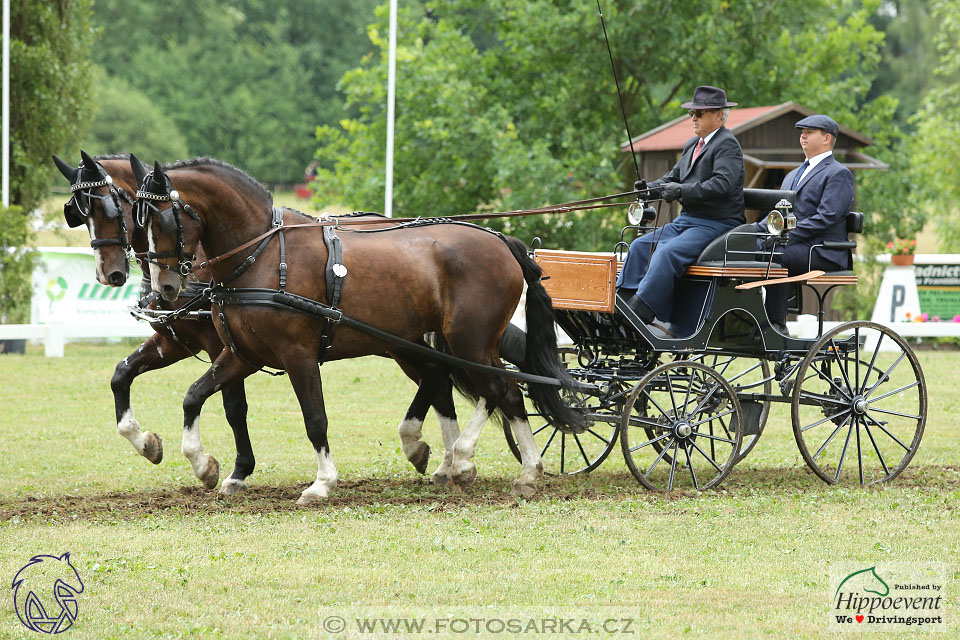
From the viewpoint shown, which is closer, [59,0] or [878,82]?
[59,0]

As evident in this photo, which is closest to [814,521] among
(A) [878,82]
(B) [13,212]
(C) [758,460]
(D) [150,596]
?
(C) [758,460]

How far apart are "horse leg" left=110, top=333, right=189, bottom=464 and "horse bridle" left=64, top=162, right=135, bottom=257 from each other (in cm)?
148

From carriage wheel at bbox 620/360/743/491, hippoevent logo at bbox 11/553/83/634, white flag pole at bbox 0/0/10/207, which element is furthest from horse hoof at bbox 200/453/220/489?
white flag pole at bbox 0/0/10/207

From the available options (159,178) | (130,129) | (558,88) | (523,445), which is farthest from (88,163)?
(130,129)

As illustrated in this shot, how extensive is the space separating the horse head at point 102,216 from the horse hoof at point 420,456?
2.36 meters

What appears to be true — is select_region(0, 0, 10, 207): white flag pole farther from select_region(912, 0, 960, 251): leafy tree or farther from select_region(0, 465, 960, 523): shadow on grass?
select_region(912, 0, 960, 251): leafy tree

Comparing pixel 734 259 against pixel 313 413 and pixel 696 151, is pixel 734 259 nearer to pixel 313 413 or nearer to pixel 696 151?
pixel 696 151

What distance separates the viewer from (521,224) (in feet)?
61.2

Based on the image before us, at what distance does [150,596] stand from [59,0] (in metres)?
13.8

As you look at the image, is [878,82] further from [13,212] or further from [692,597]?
[692,597]

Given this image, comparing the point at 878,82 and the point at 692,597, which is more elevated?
the point at 878,82

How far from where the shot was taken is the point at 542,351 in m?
7.48

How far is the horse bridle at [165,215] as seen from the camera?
6.24 m

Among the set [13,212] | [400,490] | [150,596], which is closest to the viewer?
[150,596]
